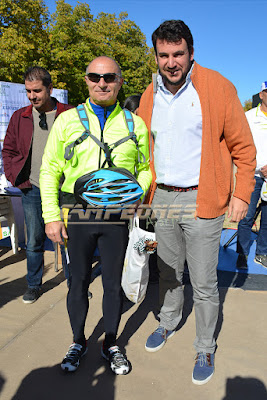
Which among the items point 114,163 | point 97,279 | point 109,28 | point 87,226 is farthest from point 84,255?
point 109,28

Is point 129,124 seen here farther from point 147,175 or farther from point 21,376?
point 21,376

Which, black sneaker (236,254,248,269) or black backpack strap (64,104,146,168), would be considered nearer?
black backpack strap (64,104,146,168)

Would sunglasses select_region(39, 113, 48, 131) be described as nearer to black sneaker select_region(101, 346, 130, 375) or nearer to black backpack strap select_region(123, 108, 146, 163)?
black backpack strap select_region(123, 108, 146, 163)

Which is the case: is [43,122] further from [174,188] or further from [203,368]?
[203,368]

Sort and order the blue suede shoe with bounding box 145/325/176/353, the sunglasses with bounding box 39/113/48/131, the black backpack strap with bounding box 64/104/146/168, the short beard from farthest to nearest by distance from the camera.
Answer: the sunglasses with bounding box 39/113/48/131
the blue suede shoe with bounding box 145/325/176/353
the short beard
the black backpack strap with bounding box 64/104/146/168

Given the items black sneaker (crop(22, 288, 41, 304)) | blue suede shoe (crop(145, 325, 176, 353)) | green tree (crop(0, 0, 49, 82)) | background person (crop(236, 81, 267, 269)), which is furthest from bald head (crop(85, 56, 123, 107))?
green tree (crop(0, 0, 49, 82))

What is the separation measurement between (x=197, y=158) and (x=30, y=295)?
2379 mm

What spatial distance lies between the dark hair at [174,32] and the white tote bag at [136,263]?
1195mm

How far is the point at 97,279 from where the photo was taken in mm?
4219

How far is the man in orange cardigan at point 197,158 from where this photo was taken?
2.23 m

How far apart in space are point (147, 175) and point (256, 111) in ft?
8.78

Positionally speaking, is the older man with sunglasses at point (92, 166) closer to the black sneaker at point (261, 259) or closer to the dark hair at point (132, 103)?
the dark hair at point (132, 103)

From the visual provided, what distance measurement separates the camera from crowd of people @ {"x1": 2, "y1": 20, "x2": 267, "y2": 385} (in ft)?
7.23

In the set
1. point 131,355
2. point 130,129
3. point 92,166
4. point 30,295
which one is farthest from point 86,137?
point 30,295
